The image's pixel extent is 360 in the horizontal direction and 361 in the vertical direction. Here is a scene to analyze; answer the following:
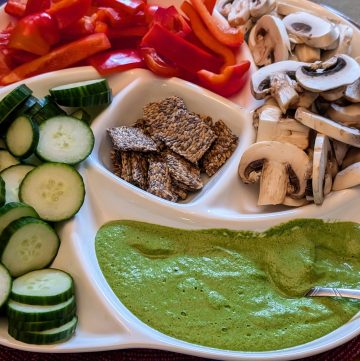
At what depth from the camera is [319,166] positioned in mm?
2125

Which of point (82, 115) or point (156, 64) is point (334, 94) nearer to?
point (156, 64)

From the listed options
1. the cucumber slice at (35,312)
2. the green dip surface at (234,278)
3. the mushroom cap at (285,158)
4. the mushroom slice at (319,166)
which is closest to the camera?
the cucumber slice at (35,312)

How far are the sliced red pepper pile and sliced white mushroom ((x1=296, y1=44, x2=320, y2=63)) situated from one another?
0.29 metres

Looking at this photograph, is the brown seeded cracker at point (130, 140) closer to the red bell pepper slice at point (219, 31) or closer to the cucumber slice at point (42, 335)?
the red bell pepper slice at point (219, 31)

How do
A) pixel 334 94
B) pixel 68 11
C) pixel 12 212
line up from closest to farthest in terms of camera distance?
pixel 12 212 → pixel 334 94 → pixel 68 11

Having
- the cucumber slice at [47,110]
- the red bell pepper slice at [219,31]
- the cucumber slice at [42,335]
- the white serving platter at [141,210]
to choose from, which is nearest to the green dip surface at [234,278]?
the white serving platter at [141,210]

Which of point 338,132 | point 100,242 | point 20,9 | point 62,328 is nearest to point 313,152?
point 338,132

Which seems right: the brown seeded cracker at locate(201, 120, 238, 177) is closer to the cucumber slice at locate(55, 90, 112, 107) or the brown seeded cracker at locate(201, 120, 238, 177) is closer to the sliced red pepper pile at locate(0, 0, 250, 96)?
the sliced red pepper pile at locate(0, 0, 250, 96)

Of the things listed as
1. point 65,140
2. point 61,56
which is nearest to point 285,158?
point 65,140

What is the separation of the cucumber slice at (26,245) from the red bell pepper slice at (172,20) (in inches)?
52.3

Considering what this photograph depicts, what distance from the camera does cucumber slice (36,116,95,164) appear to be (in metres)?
2.20

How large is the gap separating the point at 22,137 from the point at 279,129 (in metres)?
1.10

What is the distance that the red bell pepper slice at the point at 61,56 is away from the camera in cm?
265

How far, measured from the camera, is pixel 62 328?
1681 millimetres
